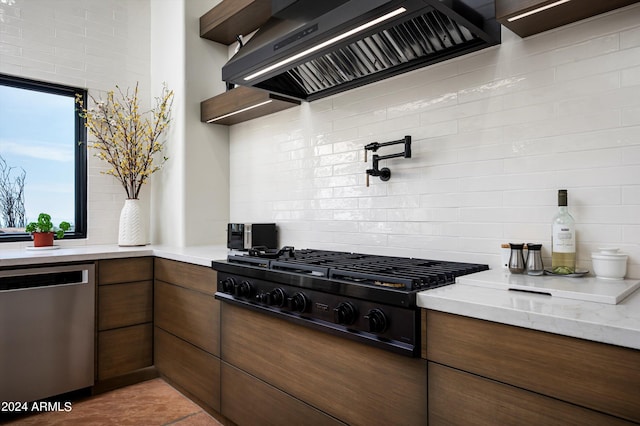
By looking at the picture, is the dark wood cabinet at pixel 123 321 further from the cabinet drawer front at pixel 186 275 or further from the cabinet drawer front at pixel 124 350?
the cabinet drawer front at pixel 186 275

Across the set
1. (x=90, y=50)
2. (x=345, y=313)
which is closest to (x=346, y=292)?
(x=345, y=313)

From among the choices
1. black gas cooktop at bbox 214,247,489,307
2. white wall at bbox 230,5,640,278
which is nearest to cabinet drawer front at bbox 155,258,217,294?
black gas cooktop at bbox 214,247,489,307

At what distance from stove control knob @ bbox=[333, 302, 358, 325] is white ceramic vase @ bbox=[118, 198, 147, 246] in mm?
2295

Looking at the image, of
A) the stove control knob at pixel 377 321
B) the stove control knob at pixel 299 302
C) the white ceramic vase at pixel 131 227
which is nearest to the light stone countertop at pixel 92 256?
the white ceramic vase at pixel 131 227

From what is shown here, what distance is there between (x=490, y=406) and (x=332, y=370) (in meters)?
0.62

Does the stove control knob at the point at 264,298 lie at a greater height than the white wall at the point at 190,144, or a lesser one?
lesser

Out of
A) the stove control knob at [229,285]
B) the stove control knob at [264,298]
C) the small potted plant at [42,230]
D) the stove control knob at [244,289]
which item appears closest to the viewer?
the stove control knob at [264,298]

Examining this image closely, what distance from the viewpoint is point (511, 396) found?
3.54 feet

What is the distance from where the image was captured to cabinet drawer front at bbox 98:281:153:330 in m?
2.74

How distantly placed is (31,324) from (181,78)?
2.04 metres

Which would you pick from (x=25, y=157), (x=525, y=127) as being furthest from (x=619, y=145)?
(x=25, y=157)

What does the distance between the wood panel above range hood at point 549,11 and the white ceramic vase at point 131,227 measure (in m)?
2.85

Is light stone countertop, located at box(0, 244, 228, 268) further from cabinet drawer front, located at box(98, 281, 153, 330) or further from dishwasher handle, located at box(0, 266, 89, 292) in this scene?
cabinet drawer front, located at box(98, 281, 153, 330)

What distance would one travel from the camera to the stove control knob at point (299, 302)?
64.9 inches
